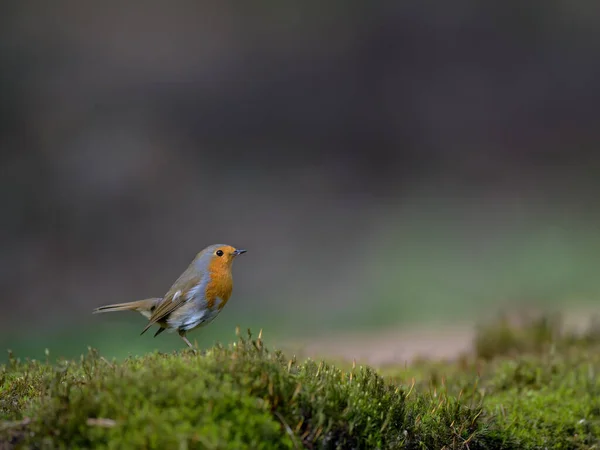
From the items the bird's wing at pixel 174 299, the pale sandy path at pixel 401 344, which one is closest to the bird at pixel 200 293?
the bird's wing at pixel 174 299

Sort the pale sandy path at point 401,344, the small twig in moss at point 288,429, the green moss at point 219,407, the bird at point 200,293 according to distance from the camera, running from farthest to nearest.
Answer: the pale sandy path at point 401,344
the bird at point 200,293
the small twig in moss at point 288,429
the green moss at point 219,407

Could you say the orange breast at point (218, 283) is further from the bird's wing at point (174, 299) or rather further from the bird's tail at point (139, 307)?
the bird's tail at point (139, 307)

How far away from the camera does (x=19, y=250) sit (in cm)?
1438

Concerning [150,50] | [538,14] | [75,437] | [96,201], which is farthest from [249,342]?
[538,14]

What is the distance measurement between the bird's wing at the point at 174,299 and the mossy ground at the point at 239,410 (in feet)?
2.04

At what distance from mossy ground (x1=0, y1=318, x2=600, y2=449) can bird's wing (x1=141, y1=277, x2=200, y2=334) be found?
→ 0.62 metres

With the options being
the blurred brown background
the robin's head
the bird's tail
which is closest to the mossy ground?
the bird's tail

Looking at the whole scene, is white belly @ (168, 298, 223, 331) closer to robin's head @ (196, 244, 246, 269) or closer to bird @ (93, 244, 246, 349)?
bird @ (93, 244, 246, 349)

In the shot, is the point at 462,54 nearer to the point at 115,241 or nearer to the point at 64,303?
the point at 115,241

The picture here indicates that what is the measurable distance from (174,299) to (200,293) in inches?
8.9

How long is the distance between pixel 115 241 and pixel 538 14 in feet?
44.7

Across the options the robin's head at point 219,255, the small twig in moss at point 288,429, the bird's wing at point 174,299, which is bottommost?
the small twig in moss at point 288,429

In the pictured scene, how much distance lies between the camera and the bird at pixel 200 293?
4.77m

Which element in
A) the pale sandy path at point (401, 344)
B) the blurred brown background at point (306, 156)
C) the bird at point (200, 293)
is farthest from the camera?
the blurred brown background at point (306, 156)
